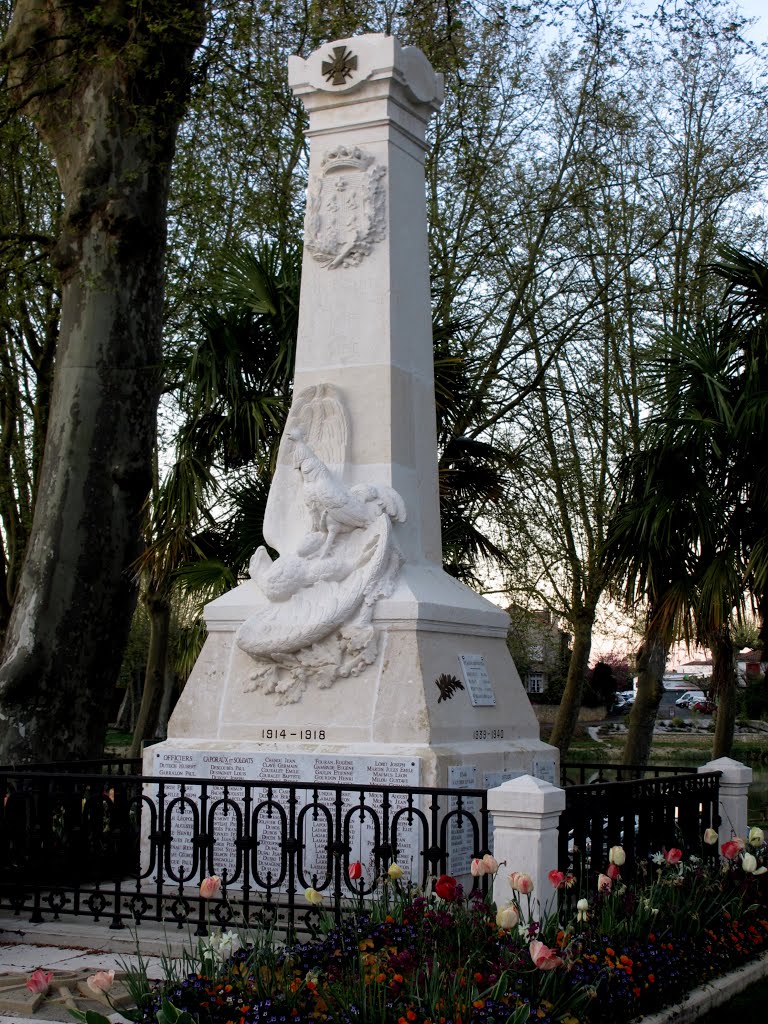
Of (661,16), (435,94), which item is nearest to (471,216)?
(661,16)

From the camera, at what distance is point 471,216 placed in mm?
19094

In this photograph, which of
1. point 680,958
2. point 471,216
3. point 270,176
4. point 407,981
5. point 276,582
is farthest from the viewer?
point 471,216

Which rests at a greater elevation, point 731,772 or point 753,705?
point 753,705

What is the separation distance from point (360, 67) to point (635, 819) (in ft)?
18.9

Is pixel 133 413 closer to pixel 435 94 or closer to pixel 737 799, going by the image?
pixel 435 94

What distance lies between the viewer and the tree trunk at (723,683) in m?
15.2

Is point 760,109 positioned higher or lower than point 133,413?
higher

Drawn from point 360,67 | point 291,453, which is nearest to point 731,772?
point 291,453

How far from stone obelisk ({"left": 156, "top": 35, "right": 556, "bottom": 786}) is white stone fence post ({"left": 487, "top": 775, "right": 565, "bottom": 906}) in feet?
5.04

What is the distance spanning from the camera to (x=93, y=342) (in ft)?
45.9

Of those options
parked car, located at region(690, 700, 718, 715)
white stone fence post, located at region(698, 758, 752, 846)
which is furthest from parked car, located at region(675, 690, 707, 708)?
white stone fence post, located at region(698, 758, 752, 846)

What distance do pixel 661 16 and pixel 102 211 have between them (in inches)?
241

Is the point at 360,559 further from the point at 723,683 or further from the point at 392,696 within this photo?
the point at 723,683

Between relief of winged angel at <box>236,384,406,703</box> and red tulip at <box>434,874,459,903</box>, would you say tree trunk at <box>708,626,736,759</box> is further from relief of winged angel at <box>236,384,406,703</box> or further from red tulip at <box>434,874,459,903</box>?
red tulip at <box>434,874,459,903</box>
